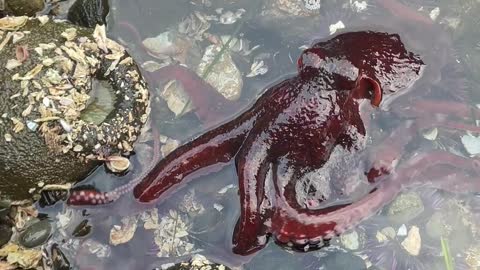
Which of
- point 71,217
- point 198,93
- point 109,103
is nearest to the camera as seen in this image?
point 109,103

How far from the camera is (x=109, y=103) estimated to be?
300 cm

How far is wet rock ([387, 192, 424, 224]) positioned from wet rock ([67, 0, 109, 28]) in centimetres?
196

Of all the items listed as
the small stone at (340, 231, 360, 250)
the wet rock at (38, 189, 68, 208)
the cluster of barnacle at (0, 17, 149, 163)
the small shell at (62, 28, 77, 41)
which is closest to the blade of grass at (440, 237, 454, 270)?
the small stone at (340, 231, 360, 250)

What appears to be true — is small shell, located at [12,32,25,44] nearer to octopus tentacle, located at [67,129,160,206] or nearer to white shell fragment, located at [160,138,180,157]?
octopus tentacle, located at [67,129,160,206]

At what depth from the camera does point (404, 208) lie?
335 cm

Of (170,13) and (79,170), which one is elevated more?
(170,13)

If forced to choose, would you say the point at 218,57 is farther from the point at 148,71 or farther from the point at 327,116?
the point at 327,116

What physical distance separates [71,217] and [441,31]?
2414 mm

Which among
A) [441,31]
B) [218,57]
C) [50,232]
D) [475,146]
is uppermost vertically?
[441,31]

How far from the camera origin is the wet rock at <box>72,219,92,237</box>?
3.20 meters

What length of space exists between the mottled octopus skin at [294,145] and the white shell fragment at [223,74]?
22cm

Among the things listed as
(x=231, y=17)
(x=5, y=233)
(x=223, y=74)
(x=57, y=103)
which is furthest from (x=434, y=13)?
(x=5, y=233)

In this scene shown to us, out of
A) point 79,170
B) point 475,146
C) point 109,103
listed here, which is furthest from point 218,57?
point 475,146

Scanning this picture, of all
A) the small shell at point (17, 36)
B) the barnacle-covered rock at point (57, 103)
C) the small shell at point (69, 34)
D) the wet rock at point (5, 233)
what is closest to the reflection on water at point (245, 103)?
the wet rock at point (5, 233)
